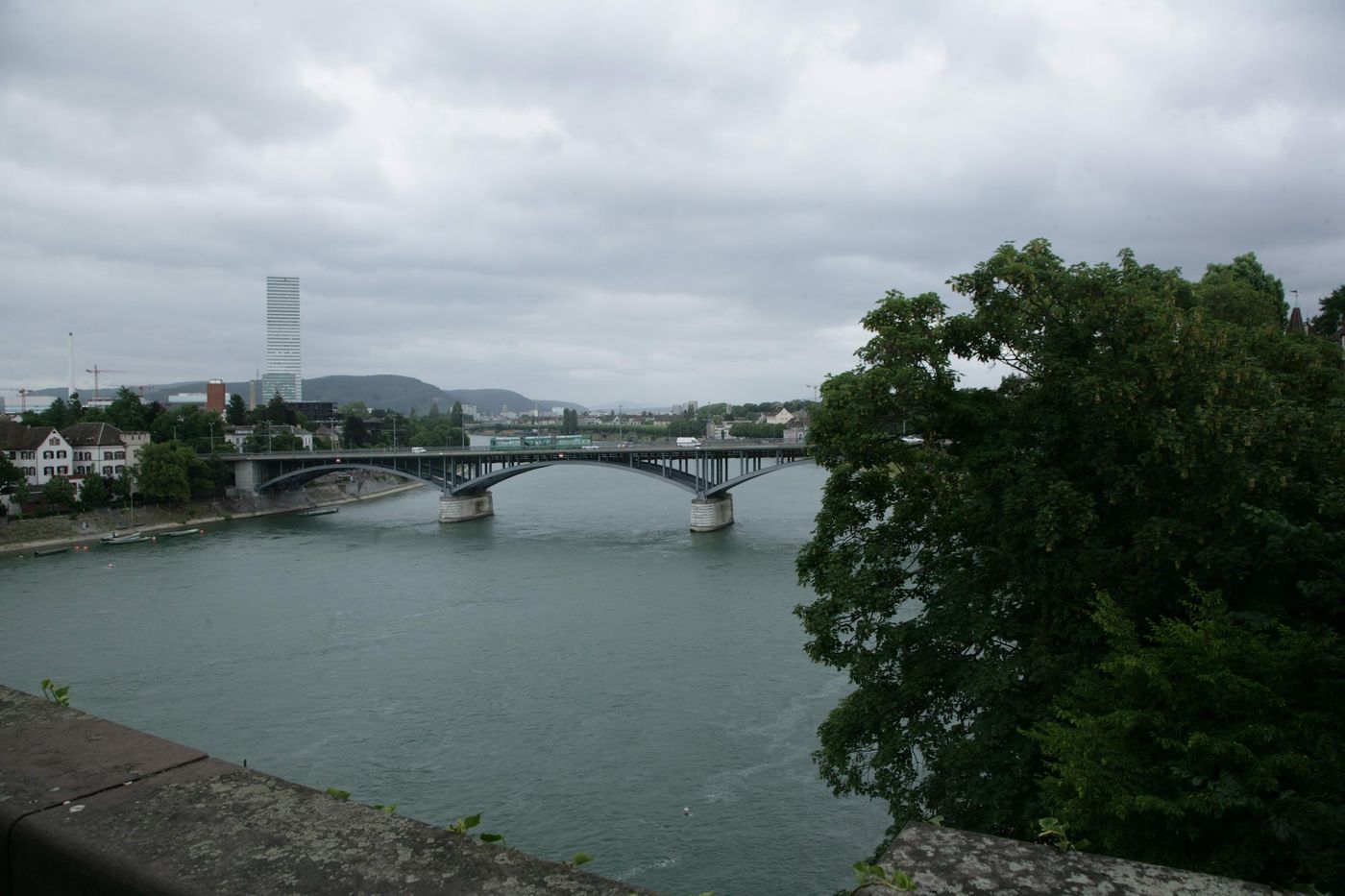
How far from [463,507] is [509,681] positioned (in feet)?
91.0

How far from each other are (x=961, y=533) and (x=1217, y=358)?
8.41 ft

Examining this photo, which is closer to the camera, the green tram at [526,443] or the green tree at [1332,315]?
the green tree at [1332,315]

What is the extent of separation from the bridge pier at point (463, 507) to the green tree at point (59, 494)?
15526 millimetres

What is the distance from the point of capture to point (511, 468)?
4466 centimetres

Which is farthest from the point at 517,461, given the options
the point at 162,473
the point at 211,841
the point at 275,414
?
the point at 211,841

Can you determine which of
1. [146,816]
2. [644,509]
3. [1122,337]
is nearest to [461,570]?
[644,509]

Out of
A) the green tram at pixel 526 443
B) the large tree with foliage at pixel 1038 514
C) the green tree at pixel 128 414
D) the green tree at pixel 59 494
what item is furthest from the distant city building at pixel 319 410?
the large tree with foliage at pixel 1038 514

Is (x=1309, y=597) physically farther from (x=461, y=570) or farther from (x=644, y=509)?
(x=644, y=509)

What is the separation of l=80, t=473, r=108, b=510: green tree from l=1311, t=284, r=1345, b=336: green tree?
48.1 m

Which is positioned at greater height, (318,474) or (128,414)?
(128,414)

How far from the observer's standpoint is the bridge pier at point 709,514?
37250mm

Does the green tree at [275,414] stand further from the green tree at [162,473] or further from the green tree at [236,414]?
the green tree at [162,473]

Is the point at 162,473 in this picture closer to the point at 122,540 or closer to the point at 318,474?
the point at 318,474

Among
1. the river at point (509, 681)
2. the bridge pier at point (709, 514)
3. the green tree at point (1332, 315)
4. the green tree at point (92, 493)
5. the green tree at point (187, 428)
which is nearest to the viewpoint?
the river at point (509, 681)
